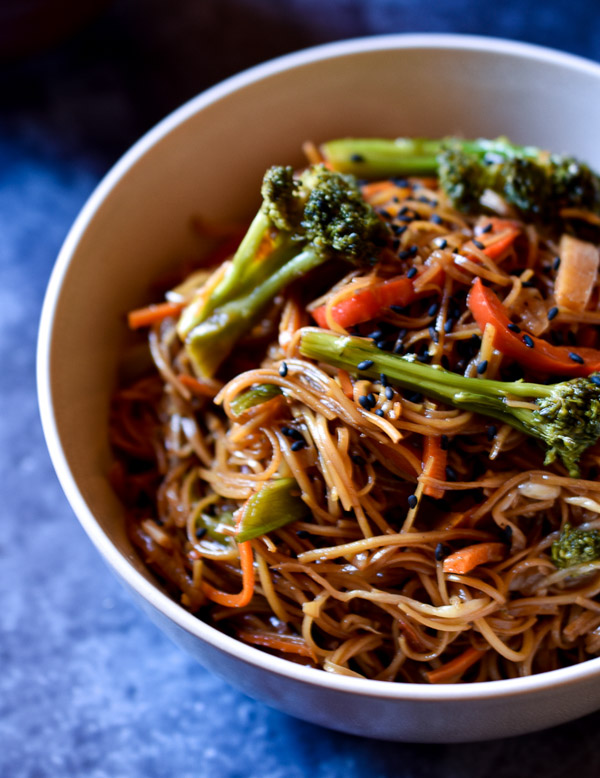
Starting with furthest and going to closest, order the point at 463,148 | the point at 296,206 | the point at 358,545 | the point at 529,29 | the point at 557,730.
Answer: the point at 529,29, the point at 463,148, the point at 557,730, the point at 296,206, the point at 358,545

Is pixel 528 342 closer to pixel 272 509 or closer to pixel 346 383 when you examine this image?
pixel 346 383

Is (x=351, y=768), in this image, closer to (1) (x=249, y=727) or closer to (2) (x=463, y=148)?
(1) (x=249, y=727)

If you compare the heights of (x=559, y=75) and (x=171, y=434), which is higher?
(x=559, y=75)

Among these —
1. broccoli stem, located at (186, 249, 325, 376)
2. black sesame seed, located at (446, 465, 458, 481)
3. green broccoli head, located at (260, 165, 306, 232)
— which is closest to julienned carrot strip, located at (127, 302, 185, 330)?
broccoli stem, located at (186, 249, 325, 376)

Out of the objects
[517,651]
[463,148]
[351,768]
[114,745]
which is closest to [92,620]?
[114,745]

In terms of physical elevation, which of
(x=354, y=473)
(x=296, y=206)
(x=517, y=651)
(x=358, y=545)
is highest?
(x=296, y=206)

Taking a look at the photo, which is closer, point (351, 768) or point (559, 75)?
point (351, 768)

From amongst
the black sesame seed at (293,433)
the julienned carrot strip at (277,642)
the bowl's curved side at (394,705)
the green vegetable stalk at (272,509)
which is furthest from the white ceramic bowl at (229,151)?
the black sesame seed at (293,433)
